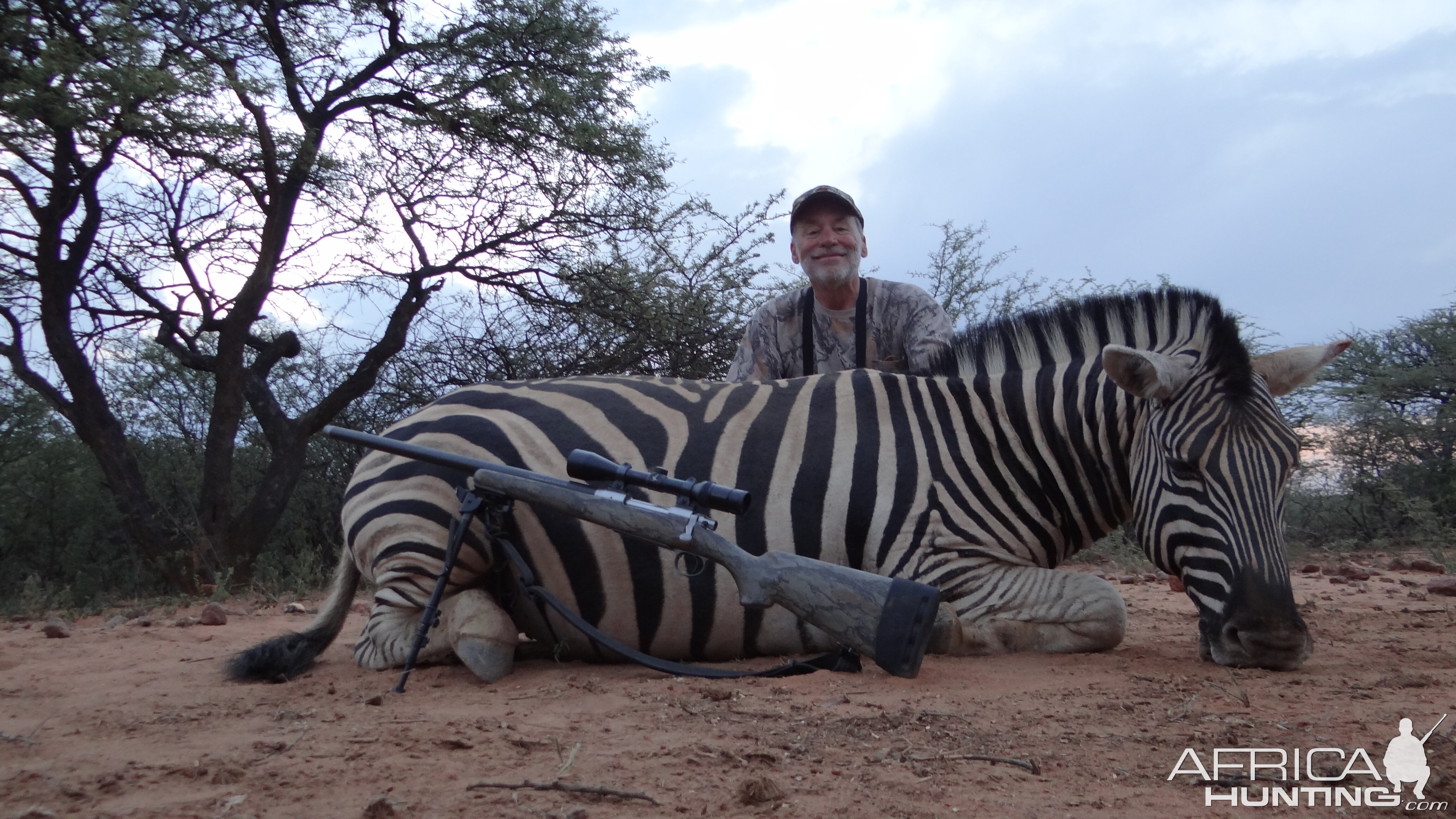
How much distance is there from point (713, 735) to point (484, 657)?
1.27 m

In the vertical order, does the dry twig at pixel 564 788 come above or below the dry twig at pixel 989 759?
below

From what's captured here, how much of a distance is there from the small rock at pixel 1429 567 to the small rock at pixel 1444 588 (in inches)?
58.2

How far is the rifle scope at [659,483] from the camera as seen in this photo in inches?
117

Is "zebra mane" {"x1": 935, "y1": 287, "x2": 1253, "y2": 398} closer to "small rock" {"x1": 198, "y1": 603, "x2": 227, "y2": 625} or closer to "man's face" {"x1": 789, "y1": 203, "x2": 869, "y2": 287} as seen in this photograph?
"man's face" {"x1": 789, "y1": 203, "x2": 869, "y2": 287}

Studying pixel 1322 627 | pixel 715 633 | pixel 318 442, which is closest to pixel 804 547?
pixel 715 633

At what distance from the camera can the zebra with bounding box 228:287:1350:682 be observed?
326cm

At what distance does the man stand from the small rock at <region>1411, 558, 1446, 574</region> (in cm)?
395

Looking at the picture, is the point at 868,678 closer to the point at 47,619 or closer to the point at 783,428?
the point at 783,428

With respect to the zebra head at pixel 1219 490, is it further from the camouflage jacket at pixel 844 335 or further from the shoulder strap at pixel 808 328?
the shoulder strap at pixel 808 328

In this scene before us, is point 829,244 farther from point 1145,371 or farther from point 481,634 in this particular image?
point 481,634

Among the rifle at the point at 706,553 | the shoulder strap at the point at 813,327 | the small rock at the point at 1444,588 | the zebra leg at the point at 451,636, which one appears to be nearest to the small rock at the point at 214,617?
the zebra leg at the point at 451,636

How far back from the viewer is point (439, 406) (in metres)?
3.93

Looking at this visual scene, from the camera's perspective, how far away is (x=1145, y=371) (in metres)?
3.28

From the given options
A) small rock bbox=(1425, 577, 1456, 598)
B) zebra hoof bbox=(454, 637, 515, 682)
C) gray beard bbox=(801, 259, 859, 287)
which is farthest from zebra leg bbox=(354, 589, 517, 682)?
small rock bbox=(1425, 577, 1456, 598)
